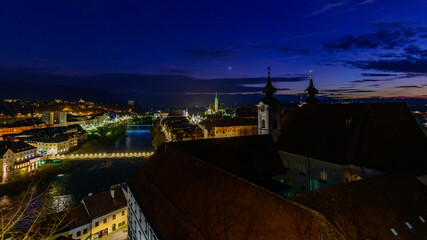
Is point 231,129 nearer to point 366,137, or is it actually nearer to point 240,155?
point 240,155

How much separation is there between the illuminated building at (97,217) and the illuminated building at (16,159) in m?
28.2

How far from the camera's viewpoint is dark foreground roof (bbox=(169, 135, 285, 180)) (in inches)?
593

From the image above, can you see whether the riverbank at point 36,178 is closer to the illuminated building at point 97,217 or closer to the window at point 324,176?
the illuminated building at point 97,217

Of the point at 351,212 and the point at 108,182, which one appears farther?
the point at 108,182

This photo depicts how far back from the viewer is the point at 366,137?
13000 mm

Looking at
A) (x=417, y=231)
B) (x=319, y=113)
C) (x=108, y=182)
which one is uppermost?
(x=319, y=113)

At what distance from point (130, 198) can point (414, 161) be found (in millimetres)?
18709

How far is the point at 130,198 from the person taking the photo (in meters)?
18.4

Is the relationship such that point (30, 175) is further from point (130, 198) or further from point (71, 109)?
point (71, 109)

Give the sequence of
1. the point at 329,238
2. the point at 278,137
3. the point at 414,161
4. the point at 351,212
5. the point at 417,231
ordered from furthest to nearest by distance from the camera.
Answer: the point at 278,137 < the point at 414,161 < the point at 417,231 < the point at 351,212 < the point at 329,238

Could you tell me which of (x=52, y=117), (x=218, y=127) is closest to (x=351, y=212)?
(x=218, y=127)

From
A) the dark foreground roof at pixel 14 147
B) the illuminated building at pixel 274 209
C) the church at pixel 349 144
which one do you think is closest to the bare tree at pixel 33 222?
the illuminated building at pixel 274 209


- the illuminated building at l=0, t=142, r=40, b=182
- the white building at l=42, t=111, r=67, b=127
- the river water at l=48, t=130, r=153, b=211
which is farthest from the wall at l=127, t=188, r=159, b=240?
the white building at l=42, t=111, r=67, b=127

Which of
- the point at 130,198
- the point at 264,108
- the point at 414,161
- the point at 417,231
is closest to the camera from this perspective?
the point at 417,231
